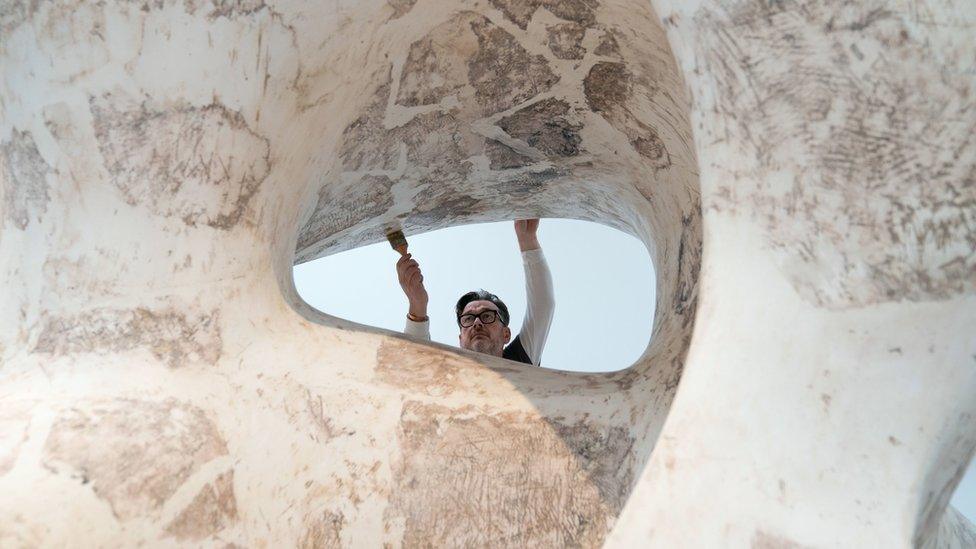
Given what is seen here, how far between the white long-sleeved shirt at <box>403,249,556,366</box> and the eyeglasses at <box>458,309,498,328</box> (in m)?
0.10

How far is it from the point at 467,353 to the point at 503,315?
A: 1171 mm

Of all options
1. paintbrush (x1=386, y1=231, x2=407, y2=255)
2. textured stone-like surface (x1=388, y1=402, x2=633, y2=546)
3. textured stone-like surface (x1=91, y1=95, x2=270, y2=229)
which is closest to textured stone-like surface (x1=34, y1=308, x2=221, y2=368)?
textured stone-like surface (x1=91, y1=95, x2=270, y2=229)

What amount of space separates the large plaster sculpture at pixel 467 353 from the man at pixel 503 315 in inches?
29.9

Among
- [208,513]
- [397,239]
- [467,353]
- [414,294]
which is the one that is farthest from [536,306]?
[208,513]

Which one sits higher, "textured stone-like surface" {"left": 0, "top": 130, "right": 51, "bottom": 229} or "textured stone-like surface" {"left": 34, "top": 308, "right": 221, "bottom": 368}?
"textured stone-like surface" {"left": 0, "top": 130, "right": 51, "bottom": 229}

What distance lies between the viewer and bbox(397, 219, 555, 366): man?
82.4 inches

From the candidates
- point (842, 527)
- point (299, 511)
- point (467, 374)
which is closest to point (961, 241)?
point (842, 527)

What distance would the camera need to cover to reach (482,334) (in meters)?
2.20

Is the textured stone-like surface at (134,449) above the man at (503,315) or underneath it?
underneath

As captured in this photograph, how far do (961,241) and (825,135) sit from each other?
0.13m

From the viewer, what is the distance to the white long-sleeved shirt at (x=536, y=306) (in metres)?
2.26

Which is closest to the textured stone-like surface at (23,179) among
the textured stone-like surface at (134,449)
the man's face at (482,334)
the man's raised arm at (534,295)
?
the textured stone-like surface at (134,449)

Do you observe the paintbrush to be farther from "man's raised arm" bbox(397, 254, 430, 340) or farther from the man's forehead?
the man's forehead

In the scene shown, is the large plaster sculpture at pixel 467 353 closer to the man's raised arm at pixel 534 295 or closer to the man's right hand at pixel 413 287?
the man's right hand at pixel 413 287
